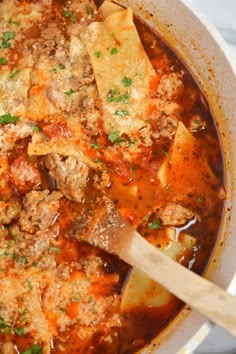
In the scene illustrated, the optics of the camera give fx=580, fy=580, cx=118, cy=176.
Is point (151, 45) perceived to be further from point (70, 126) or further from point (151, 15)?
point (70, 126)

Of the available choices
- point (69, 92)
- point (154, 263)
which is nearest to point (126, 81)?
point (69, 92)

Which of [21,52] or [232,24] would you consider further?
[232,24]

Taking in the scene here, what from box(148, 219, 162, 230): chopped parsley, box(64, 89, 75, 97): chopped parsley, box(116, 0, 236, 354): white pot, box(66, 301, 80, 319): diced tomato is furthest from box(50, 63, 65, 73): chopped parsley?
box(66, 301, 80, 319): diced tomato

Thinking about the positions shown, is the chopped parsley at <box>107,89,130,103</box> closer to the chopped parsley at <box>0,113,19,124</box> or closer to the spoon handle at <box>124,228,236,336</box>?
the chopped parsley at <box>0,113,19,124</box>

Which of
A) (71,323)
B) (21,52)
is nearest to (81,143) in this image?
(21,52)

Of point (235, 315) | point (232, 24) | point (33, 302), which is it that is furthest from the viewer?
point (232, 24)

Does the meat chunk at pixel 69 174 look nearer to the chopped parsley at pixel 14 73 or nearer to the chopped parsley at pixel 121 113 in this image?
the chopped parsley at pixel 121 113

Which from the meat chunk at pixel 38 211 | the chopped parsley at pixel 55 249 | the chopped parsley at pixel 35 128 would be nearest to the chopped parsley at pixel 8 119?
the chopped parsley at pixel 35 128
